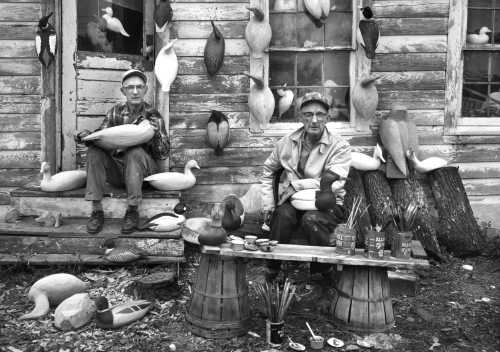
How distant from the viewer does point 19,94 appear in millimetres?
5484

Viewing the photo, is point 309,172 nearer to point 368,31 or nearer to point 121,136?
point 121,136

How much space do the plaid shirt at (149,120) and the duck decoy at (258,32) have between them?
120 cm

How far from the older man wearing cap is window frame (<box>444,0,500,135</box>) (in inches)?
116

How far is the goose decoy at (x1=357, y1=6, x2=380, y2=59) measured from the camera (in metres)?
5.31

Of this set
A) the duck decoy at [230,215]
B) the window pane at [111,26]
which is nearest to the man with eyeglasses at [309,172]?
the duck decoy at [230,215]

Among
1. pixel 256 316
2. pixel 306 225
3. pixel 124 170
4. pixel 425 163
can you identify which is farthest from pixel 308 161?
pixel 425 163

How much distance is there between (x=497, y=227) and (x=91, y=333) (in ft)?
14.0

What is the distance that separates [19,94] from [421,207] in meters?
4.08

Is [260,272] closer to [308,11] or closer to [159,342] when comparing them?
[159,342]

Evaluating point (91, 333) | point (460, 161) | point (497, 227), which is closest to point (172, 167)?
point (91, 333)

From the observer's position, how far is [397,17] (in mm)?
5551

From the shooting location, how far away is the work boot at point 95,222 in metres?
4.54

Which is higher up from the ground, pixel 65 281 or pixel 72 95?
pixel 72 95

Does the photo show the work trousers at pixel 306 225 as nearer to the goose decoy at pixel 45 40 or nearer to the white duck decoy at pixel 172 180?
the white duck decoy at pixel 172 180
